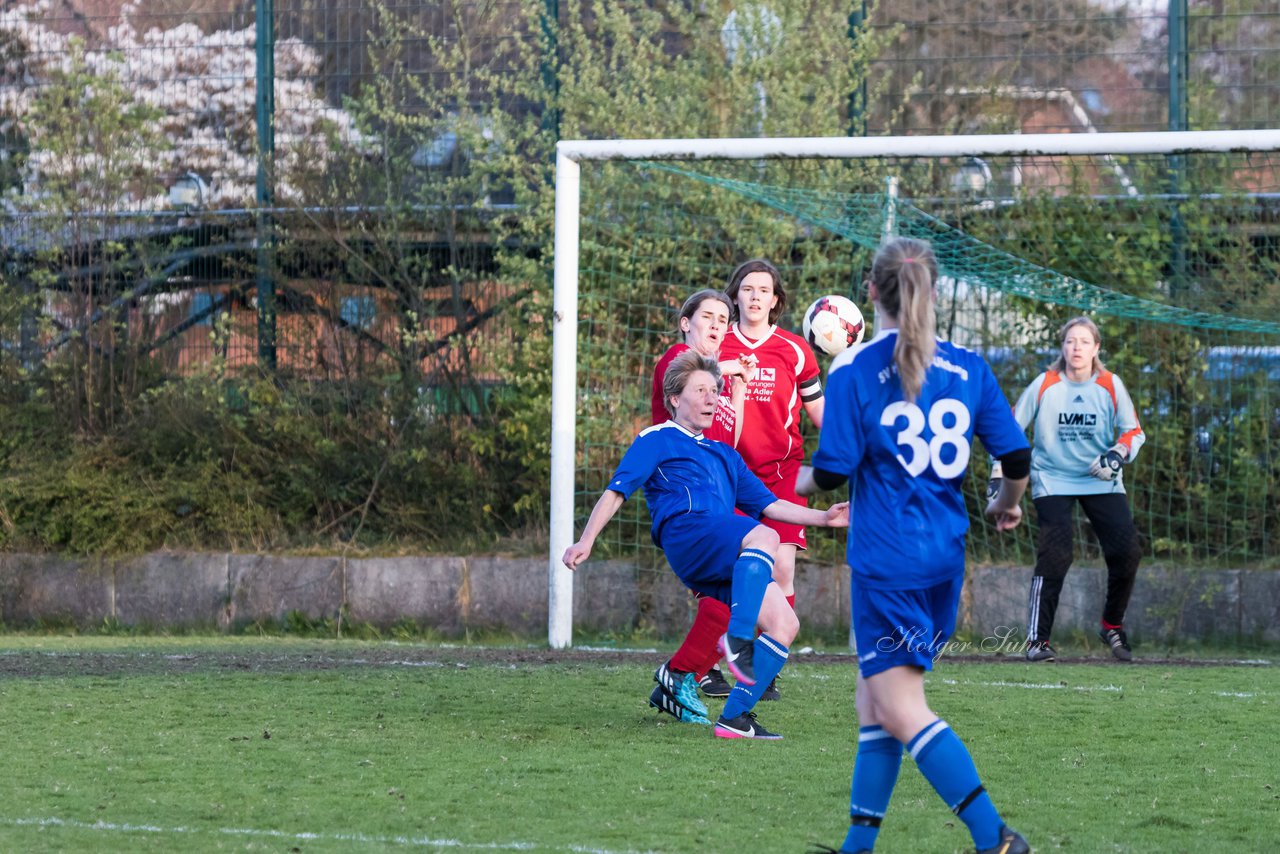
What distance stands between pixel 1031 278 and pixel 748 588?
18.2 feet

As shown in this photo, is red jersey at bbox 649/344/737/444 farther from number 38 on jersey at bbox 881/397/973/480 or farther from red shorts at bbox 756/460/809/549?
number 38 on jersey at bbox 881/397/973/480

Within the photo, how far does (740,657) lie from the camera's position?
5.59 meters

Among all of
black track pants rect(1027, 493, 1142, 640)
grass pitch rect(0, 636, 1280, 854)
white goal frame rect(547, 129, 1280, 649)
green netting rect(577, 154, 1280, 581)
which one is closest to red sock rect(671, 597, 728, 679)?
grass pitch rect(0, 636, 1280, 854)

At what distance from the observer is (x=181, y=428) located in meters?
11.8

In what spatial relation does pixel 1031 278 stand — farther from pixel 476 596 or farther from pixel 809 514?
pixel 809 514

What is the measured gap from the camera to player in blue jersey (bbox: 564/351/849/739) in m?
5.71

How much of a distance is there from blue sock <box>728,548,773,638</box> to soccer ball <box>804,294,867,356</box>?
5.73 feet

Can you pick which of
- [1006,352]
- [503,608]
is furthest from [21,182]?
[1006,352]

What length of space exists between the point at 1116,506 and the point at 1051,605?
661 millimetres

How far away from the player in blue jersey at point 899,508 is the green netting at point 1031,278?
6.05 metres

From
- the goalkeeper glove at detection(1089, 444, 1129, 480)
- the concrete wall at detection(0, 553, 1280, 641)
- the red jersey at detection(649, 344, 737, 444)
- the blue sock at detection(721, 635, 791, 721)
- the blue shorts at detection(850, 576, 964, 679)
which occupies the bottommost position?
the concrete wall at detection(0, 553, 1280, 641)

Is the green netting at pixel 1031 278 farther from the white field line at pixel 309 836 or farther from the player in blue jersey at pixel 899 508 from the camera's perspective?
the player in blue jersey at pixel 899 508

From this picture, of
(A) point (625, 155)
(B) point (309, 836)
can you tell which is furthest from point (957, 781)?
(A) point (625, 155)

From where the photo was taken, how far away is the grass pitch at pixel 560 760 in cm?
435
